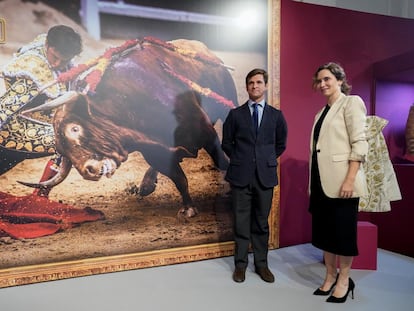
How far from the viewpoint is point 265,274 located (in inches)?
98.0

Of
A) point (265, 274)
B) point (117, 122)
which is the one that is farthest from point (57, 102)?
point (265, 274)

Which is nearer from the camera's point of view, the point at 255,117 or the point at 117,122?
the point at 255,117

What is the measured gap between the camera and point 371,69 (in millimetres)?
3523

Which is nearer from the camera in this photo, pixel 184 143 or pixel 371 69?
pixel 184 143

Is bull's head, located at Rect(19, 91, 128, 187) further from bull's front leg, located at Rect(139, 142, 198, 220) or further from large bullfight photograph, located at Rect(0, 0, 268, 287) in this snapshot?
bull's front leg, located at Rect(139, 142, 198, 220)

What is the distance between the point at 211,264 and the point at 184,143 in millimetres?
1052

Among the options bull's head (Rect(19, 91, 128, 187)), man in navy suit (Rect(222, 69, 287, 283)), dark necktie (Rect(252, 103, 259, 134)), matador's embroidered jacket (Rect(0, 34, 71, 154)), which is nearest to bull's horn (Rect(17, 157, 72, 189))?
bull's head (Rect(19, 91, 128, 187))

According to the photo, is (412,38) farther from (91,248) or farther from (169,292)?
(91,248)

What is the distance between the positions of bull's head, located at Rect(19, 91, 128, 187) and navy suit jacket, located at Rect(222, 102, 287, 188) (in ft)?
2.97

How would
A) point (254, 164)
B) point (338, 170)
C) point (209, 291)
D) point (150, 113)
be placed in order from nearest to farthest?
point (338, 170), point (209, 291), point (254, 164), point (150, 113)

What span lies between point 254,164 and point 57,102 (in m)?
1.54

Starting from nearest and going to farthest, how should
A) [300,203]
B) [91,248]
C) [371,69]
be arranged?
1. [91,248]
2. [300,203]
3. [371,69]

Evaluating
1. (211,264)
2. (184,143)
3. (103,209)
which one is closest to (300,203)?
(211,264)

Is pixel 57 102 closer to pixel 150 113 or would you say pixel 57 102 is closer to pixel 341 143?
pixel 150 113
